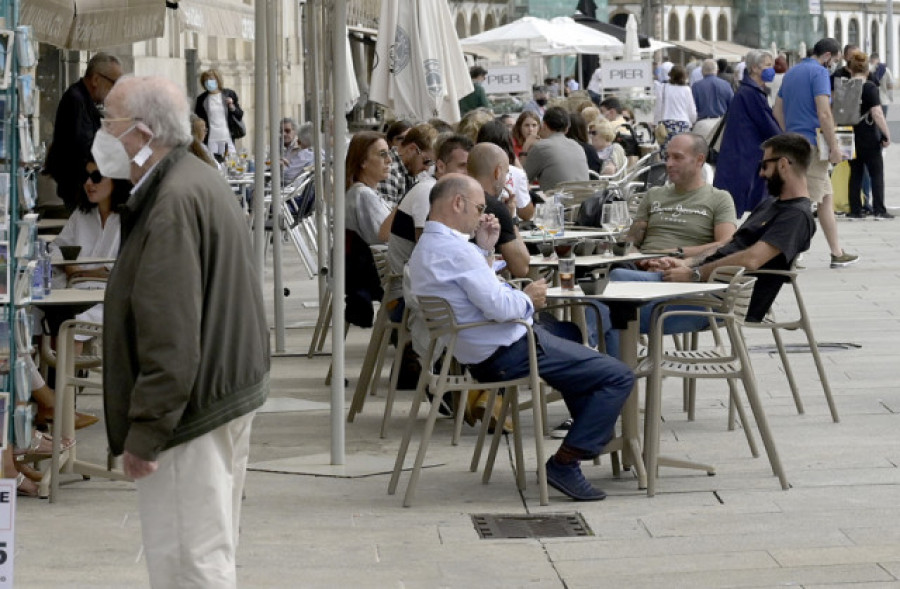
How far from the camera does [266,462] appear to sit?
7.70 meters

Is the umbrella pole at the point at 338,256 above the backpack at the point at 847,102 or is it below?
below

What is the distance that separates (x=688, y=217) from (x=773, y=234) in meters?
0.77

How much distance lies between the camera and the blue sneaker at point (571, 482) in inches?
269

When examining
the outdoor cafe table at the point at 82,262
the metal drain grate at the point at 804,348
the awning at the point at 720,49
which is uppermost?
the awning at the point at 720,49

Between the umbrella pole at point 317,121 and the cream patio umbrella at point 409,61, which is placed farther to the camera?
the cream patio umbrella at point 409,61

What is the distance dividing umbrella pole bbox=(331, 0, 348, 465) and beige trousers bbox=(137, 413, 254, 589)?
3103mm

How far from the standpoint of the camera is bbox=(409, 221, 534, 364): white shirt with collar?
6.71 metres

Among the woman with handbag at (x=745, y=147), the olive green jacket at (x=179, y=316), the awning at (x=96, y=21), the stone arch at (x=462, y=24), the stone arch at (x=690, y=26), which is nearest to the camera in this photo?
the olive green jacket at (x=179, y=316)

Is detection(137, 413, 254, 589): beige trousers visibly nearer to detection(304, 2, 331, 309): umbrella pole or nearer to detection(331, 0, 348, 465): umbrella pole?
detection(331, 0, 348, 465): umbrella pole

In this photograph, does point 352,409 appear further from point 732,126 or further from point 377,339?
point 732,126

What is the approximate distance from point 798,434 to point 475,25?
76320 millimetres

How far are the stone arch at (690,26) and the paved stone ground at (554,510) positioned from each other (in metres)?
95.3

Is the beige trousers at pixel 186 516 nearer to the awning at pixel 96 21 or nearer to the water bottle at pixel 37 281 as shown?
the water bottle at pixel 37 281

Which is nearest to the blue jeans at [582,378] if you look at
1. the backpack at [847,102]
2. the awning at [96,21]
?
the awning at [96,21]
